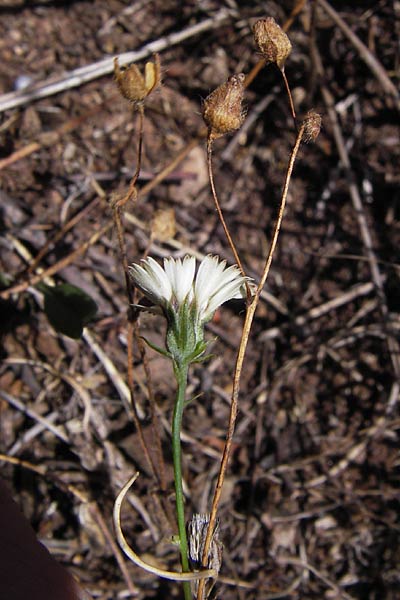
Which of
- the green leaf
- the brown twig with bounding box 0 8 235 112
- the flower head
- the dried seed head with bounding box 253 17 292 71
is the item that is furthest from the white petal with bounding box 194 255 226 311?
the brown twig with bounding box 0 8 235 112

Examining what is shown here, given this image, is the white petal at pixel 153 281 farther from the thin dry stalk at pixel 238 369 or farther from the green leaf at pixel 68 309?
the green leaf at pixel 68 309

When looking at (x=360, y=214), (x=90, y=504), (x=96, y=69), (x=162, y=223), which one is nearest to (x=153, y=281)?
(x=162, y=223)

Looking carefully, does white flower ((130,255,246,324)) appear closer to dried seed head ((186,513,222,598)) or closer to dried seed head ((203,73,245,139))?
dried seed head ((203,73,245,139))

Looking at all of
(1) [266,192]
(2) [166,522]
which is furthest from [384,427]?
(1) [266,192]

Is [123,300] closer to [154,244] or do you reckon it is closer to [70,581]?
[154,244]

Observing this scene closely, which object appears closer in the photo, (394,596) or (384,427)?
(394,596)
